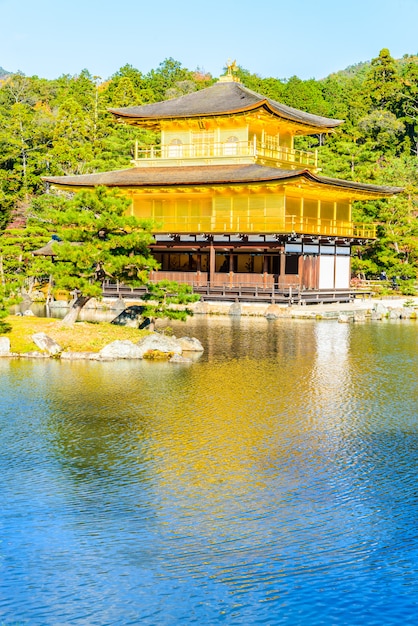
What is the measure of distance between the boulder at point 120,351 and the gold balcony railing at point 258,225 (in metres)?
17.2

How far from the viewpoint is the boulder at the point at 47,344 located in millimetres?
24484

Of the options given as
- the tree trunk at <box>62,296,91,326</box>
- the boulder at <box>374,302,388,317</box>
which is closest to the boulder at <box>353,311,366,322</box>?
the boulder at <box>374,302,388,317</box>

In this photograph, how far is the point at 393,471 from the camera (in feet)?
44.7

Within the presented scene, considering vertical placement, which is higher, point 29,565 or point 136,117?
point 136,117

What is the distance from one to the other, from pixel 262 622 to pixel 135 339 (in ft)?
56.9

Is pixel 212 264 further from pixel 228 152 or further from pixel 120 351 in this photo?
pixel 120 351

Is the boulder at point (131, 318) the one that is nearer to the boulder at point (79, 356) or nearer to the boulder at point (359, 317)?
the boulder at point (79, 356)

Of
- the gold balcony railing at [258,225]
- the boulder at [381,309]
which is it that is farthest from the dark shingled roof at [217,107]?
the boulder at [381,309]

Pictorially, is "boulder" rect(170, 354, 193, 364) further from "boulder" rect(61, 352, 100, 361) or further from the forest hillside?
the forest hillside

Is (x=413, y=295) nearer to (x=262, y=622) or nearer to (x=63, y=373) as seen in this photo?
(x=63, y=373)

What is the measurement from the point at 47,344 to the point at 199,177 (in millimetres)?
22098

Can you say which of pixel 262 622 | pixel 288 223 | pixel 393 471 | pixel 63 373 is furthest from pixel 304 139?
pixel 262 622

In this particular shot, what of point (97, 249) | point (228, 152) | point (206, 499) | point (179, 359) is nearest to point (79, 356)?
point (179, 359)

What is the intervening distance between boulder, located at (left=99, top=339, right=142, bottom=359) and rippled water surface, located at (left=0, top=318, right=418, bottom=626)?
7.13 ft
